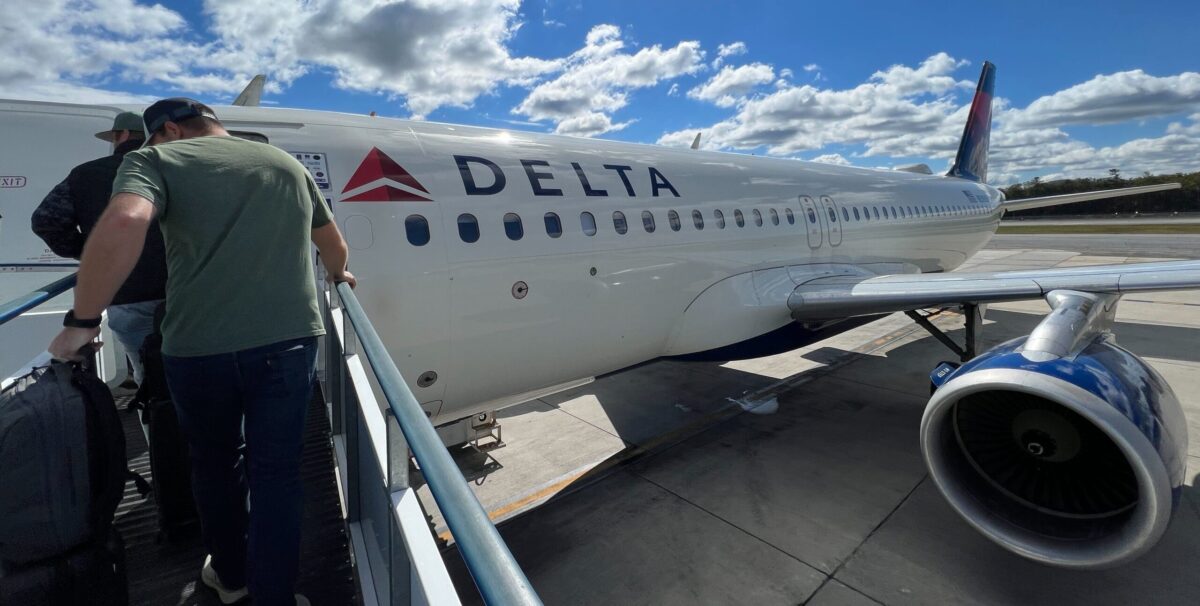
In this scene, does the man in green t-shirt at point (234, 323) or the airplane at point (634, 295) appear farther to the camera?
the airplane at point (634, 295)

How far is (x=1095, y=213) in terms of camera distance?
82.7 metres

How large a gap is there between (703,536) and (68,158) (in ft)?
22.6

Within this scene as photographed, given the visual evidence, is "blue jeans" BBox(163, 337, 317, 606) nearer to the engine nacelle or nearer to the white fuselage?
the white fuselage

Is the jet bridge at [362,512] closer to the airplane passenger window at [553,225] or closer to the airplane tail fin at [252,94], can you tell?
the airplane passenger window at [553,225]

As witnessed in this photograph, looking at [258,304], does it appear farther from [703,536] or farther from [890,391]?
[890,391]

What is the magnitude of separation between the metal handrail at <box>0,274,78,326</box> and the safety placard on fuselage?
1.43m

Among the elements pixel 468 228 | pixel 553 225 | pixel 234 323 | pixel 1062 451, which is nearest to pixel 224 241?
pixel 234 323

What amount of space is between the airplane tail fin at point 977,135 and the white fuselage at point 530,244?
11.3 metres

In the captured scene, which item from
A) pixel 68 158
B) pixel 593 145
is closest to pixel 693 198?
pixel 593 145

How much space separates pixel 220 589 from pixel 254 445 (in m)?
0.68

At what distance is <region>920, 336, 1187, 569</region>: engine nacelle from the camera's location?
3.48 m

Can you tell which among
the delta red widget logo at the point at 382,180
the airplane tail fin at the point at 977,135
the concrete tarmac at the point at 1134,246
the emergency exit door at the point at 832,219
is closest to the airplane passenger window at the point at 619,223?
the delta red widget logo at the point at 382,180

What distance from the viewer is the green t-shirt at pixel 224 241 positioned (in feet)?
6.09

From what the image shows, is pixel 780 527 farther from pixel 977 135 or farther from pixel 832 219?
pixel 977 135
